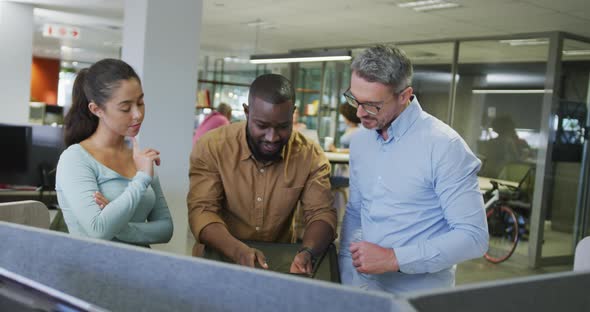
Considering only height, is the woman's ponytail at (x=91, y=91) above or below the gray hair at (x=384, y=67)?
below

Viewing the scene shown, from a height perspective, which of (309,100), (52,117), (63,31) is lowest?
(52,117)

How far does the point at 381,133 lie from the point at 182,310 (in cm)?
101

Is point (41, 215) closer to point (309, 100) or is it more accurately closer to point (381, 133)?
point (381, 133)

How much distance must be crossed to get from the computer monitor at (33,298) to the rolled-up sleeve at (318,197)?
127cm

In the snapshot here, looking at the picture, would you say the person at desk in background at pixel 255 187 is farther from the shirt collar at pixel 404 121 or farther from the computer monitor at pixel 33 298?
the computer monitor at pixel 33 298

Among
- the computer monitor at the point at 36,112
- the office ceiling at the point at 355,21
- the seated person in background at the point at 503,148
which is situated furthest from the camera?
the computer monitor at the point at 36,112

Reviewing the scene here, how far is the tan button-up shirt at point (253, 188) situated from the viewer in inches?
77.5

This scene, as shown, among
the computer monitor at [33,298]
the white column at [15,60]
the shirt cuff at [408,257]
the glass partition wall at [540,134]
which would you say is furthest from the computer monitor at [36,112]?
the computer monitor at [33,298]

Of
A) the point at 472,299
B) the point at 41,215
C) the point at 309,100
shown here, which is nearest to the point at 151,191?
the point at 41,215

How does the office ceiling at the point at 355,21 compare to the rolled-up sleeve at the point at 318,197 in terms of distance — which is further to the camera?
the office ceiling at the point at 355,21

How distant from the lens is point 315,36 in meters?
8.93

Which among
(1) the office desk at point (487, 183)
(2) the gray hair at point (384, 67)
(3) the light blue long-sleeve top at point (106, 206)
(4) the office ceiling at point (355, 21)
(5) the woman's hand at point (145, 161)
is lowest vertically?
(1) the office desk at point (487, 183)

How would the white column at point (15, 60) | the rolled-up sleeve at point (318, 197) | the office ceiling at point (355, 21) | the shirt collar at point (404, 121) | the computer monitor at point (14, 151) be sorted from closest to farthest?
the shirt collar at point (404, 121) → the rolled-up sleeve at point (318, 197) → the computer monitor at point (14, 151) → the office ceiling at point (355, 21) → the white column at point (15, 60)

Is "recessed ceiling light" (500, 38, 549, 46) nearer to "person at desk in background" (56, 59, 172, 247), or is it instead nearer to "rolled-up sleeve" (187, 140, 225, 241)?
"rolled-up sleeve" (187, 140, 225, 241)
